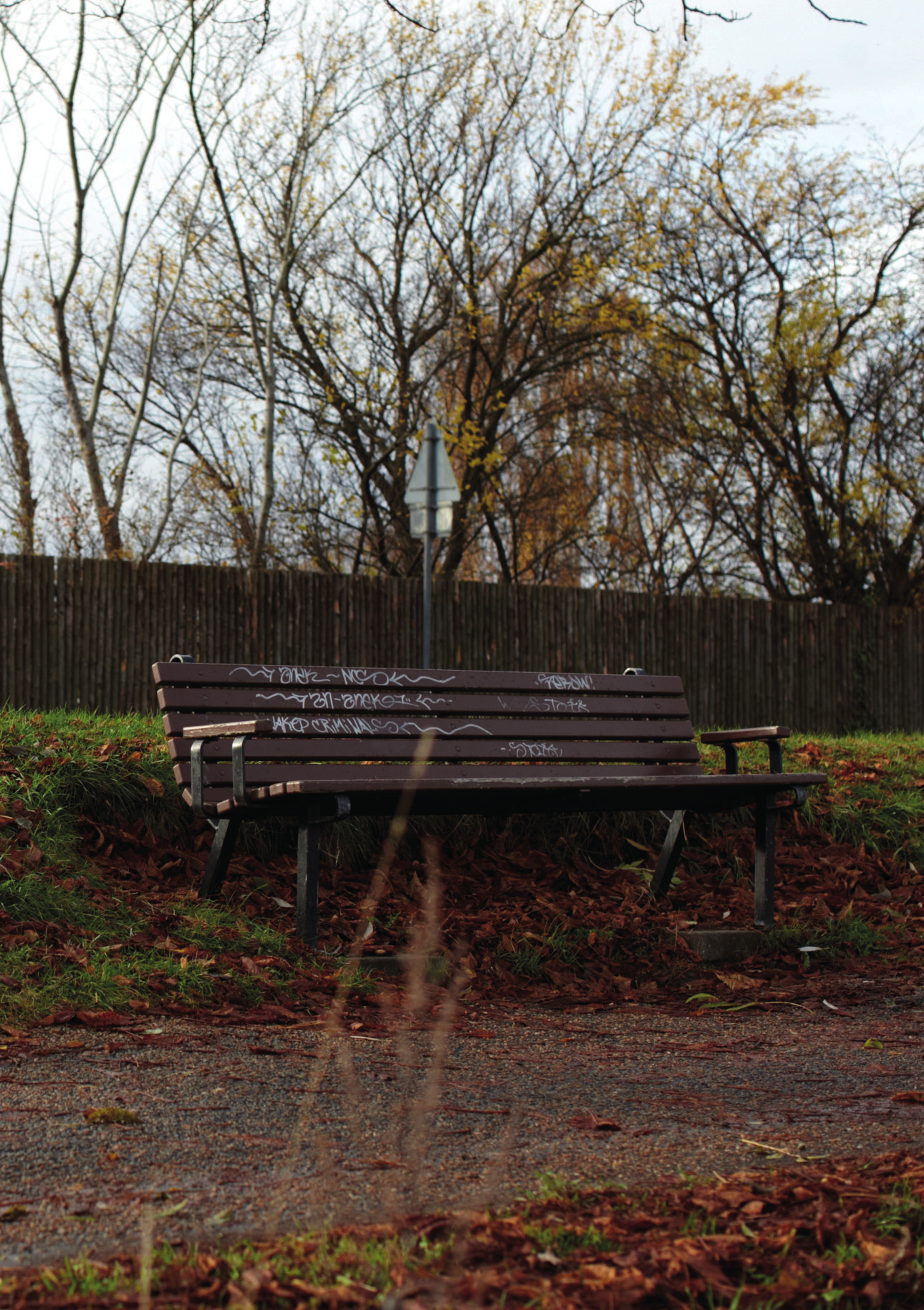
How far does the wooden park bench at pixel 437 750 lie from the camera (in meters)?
4.04

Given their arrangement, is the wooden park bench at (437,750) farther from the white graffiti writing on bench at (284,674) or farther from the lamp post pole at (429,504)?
the lamp post pole at (429,504)

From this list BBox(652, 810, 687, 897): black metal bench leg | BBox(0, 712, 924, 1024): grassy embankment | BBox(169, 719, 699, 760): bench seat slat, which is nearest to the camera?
BBox(0, 712, 924, 1024): grassy embankment

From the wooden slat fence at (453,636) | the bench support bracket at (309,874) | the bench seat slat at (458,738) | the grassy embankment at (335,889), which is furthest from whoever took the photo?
the wooden slat fence at (453,636)

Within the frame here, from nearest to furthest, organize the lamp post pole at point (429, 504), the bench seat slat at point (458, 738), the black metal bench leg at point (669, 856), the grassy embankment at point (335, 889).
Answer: the grassy embankment at point (335, 889)
the bench seat slat at point (458, 738)
the black metal bench leg at point (669, 856)
the lamp post pole at point (429, 504)

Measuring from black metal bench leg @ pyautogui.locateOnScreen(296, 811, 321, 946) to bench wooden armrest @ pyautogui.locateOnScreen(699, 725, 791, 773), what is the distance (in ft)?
6.01

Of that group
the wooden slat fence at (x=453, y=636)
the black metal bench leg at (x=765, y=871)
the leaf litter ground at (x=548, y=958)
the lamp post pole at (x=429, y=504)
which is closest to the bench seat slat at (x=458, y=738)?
the leaf litter ground at (x=548, y=958)

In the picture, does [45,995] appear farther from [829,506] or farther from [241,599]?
[829,506]

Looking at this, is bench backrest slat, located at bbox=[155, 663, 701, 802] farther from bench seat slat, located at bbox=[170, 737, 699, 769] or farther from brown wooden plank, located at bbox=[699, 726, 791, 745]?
brown wooden plank, located at bbox=[699, 726, 791, 745]

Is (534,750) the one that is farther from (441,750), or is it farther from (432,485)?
(432,485)

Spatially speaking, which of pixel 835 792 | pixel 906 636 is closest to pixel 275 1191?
pixel 835 792

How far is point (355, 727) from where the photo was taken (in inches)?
190

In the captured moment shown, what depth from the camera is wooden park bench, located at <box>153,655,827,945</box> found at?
4.04 meters

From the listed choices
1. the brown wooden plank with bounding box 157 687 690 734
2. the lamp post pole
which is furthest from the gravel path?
the lamp post pole

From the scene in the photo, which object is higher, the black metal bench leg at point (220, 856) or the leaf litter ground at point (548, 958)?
the black metal bench leg at point (220, 856)
